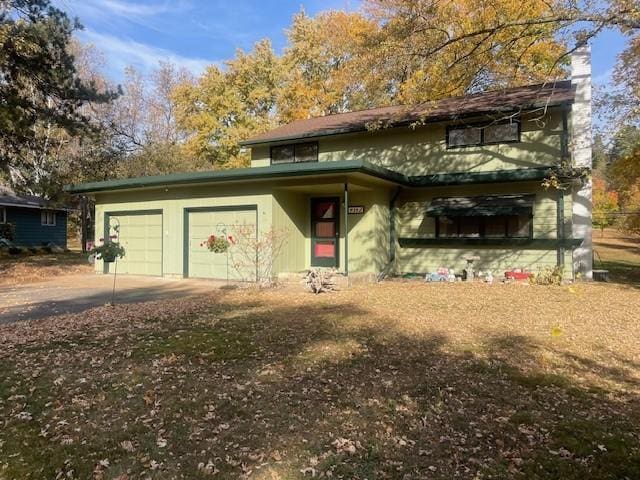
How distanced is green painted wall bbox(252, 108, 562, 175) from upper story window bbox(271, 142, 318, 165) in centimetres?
24

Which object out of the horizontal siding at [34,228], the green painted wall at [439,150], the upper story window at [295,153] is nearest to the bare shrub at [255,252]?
the upper story window at [295,153]

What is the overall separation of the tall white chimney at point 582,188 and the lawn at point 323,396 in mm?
4849

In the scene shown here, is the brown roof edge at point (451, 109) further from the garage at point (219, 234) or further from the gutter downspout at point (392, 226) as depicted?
the garage at point (219, 234)

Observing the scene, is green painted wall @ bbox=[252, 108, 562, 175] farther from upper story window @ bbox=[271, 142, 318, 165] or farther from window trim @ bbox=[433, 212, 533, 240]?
window trim @ bbox=[433, 212, 533, 240]

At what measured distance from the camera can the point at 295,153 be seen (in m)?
15.8

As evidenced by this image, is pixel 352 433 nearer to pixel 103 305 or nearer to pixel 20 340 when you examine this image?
pixel 20 340

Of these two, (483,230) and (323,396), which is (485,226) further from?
(323,396)

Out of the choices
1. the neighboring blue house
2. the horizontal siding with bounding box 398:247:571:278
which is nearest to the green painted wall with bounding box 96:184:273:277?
the horizontal siding with bounding box 398:247:571:278

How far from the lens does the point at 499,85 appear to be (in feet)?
58.1

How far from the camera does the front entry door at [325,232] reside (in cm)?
1383

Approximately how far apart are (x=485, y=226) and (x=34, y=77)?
46.5ft

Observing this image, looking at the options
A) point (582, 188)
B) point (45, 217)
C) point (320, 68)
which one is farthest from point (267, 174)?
point (45, 217)

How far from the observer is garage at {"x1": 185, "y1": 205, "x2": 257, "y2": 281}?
12.8 metres

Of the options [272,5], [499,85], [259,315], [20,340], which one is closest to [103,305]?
[20,340]
